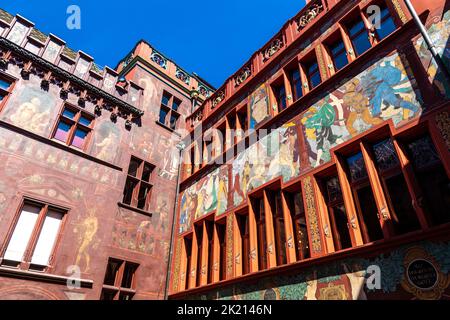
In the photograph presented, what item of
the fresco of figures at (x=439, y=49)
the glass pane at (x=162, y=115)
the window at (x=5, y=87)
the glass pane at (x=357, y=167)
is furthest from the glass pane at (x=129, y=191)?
the fresco of figures at (x=439, y=49)

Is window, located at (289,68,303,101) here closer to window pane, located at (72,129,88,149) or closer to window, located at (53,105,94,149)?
window, located at (53,105,94,149)

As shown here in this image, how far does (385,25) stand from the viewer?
7969 millimetres

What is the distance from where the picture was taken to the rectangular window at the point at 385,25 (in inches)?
306

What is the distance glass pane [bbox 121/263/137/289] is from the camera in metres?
10.6

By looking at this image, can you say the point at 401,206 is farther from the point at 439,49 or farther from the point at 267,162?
the point at 267,162

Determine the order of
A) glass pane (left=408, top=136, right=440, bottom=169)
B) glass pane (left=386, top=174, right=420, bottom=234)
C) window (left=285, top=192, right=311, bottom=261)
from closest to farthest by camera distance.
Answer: glass pane (left=386, top=174, right=420, bottom=234), glass pane (left=408, top=136, right=440, bottom=169), window (left=285, top=192, right=311, bottom=261)

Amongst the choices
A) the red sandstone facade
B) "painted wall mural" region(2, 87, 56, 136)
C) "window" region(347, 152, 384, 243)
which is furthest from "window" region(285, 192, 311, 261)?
"painted wall mural" region(2, 87, 56, 136)

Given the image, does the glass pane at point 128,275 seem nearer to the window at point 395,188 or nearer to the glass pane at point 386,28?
the window at point 395,188

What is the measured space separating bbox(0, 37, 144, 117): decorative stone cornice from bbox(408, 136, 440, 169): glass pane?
10607 millimetres

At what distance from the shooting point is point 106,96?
12469 mm

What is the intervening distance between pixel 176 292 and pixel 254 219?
4199 millimetres

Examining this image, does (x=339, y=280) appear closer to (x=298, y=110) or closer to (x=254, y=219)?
(x=254, y=219)

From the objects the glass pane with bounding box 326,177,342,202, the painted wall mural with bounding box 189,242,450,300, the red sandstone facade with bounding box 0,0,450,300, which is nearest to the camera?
the painted wall mural with bounding box 189,242,450,300

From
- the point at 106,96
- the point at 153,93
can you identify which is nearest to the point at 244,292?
the point at 106,96
